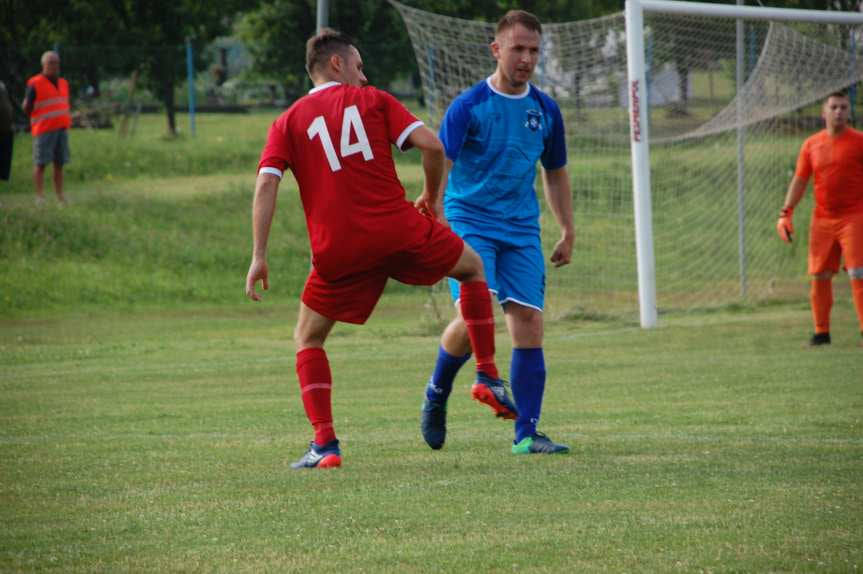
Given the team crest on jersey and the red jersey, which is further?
the team crest on jersey

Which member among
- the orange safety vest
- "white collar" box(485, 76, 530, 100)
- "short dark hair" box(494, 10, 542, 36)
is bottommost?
"white collar" box(485, 76, 530, 100)

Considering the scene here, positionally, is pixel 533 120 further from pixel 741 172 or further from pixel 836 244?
pixel 741 172

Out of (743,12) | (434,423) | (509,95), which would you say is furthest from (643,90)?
(434,423)

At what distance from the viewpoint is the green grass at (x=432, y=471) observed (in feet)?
16.0

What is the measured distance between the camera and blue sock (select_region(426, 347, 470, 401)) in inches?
299

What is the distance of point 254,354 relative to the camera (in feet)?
46.9

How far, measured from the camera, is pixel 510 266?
7.53 m

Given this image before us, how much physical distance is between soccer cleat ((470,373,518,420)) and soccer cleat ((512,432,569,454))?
0.16 metres

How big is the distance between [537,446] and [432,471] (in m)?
0.80

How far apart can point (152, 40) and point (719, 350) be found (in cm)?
2910

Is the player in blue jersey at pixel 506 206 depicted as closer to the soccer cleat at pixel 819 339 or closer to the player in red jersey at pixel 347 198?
the player in red jersey at pixel 347 198

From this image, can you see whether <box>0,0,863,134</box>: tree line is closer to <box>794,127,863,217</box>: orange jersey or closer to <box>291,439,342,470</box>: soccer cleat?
<box>794,127,863,217</box>: orange jersey

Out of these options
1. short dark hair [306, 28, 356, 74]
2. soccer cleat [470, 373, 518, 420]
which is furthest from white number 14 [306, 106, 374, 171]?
soccer cleat [470, 373, 518, 420]

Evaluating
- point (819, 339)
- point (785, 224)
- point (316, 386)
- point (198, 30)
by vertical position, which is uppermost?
point (198, 30)
